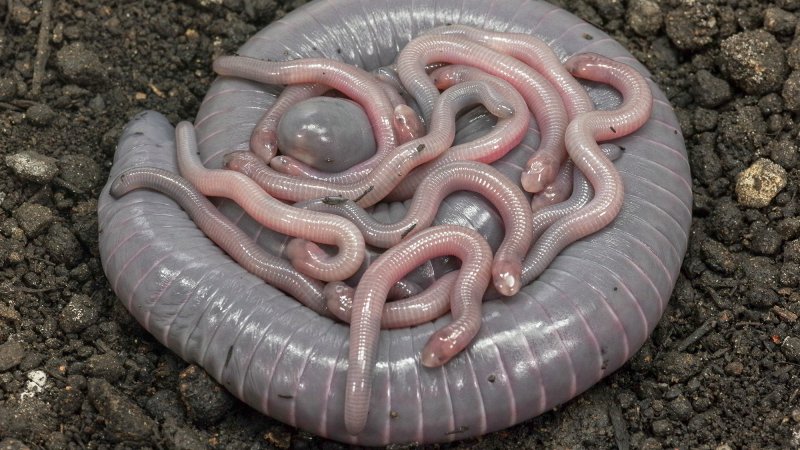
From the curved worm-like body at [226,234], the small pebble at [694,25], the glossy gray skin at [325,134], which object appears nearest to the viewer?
the curved worm-like body at [226,234]

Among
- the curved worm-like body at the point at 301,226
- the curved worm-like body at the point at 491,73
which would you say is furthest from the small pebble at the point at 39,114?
the curved worm-like body at the point at 491,73

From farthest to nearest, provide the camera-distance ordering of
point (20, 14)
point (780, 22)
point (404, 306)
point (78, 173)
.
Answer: point (20, 14) → point (780, 22) → point (78, 173) → point (404, 306)

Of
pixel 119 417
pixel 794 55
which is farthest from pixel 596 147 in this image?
pixel 119 417

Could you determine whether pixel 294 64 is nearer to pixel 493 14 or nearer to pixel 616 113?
pixel 493 14

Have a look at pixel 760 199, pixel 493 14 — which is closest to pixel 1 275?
pixel 493 14

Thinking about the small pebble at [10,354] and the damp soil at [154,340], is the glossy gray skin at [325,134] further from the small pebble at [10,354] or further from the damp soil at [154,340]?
the small pebble at [10,354]

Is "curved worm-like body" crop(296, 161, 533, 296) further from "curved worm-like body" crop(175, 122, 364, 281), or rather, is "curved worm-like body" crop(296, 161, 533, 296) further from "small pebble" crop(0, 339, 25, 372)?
"small pebble" crop(0, 339, 25, 372)

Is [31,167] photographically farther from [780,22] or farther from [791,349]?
[780,22]
